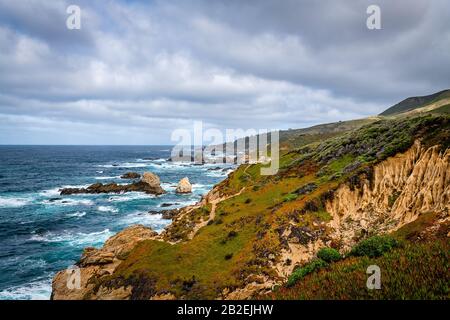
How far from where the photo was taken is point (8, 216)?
6012 cm

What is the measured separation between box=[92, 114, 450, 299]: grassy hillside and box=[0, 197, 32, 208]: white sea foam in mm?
52071

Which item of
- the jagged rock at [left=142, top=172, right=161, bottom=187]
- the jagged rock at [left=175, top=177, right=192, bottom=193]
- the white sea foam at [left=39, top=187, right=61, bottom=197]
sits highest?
the jagged rock at [left=142, top=172, right=161, bottom=187]

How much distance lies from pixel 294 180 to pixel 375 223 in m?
18.4

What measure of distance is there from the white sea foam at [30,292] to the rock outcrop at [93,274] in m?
2.41

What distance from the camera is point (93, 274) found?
29969 mm

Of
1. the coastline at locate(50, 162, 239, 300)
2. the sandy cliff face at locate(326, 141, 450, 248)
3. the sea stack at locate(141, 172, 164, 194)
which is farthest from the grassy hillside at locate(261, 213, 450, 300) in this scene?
the sea stack at locate(141, 172, 164, 194)

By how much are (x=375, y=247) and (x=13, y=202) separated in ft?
273

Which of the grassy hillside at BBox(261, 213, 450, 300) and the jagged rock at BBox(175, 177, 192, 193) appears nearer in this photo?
the grassy hillside at BBox(261, 213, 450, 300)

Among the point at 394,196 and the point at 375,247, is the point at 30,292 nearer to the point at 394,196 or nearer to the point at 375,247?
the point at 375,247

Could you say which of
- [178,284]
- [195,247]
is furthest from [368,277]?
Answer: [195,247]

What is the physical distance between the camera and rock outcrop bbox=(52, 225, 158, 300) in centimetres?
2556

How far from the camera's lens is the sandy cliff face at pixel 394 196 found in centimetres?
2413

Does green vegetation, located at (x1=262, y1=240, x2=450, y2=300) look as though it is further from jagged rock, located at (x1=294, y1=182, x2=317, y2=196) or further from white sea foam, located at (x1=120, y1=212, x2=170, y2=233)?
white sea foam, located at (x1=120, y1=212, x2=170, y2=233)
